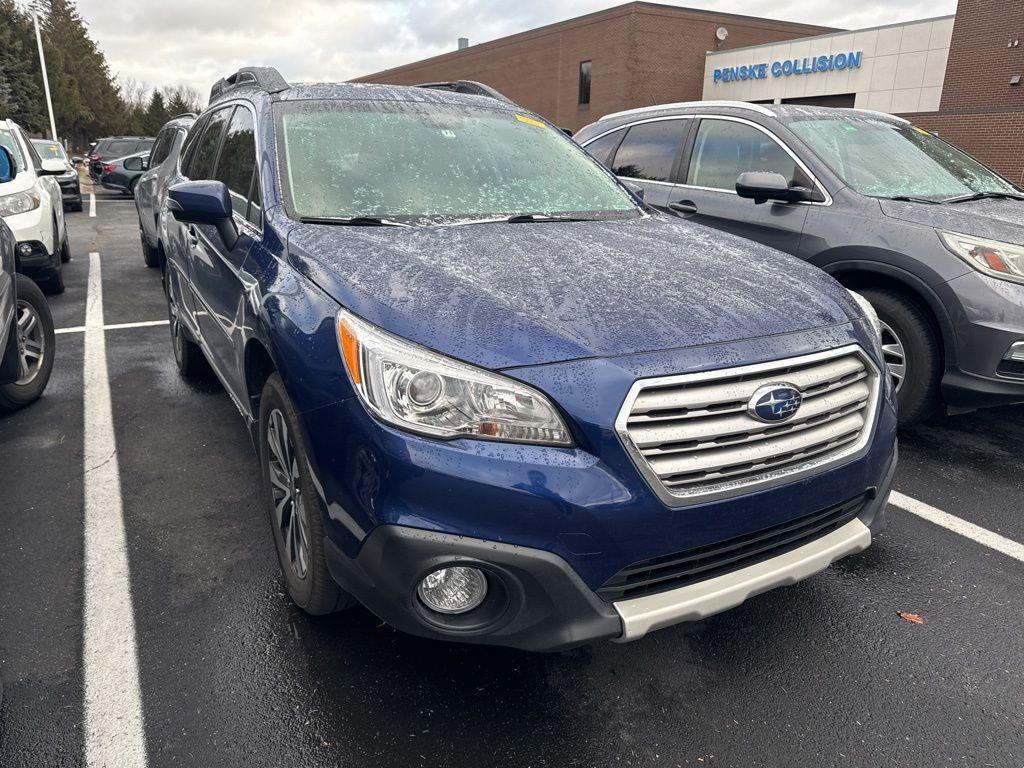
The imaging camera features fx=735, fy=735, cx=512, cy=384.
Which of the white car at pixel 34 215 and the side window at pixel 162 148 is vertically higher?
the side window at pixel 162 148

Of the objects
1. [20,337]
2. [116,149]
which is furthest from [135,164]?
[116,149]

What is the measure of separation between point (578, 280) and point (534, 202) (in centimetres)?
100

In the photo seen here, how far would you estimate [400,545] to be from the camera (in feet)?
5.91

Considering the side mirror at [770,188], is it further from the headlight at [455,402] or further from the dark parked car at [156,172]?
the dark parked car at [156,172]

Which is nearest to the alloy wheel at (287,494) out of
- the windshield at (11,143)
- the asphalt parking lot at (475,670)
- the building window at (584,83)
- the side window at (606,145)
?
the asphalt parking lot at (475,670)

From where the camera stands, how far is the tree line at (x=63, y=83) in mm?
37156

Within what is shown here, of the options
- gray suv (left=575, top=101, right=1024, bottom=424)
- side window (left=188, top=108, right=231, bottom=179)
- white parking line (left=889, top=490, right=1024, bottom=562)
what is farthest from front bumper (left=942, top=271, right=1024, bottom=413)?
side window (left=188, top=108, right=231, bottom=179)

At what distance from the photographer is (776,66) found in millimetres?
29281

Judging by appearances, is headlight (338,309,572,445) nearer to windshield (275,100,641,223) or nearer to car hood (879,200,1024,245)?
windshield (275,100,641,223)

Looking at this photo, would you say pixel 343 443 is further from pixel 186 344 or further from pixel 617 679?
pixel 186 344

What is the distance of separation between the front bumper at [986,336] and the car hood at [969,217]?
0.94 feet

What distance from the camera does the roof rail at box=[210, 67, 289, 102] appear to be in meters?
3.46

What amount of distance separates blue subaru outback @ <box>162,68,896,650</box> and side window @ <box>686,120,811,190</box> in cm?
237

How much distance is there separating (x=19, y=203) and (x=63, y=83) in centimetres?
4709
